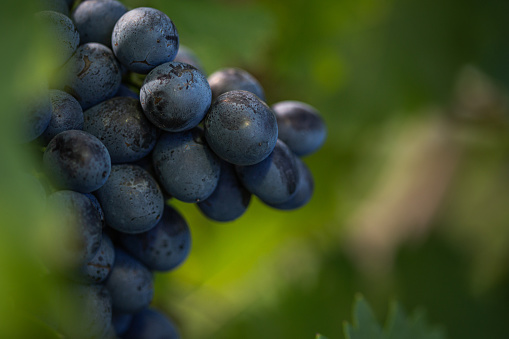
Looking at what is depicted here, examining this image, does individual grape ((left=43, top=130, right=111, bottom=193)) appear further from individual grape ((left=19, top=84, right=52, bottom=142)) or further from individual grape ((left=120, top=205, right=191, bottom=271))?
individual grape ((left=120, top=205, right=191, bottom=271))

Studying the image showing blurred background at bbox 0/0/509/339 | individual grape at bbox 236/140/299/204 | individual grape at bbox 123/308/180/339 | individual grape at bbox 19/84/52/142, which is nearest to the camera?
individual grape at bbox 19/84/52/142

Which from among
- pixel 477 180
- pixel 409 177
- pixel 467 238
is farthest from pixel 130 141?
pixel 409 177

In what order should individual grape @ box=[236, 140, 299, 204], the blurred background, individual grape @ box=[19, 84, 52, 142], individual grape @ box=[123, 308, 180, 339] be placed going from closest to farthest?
individual grape @ box=[19, 84, 52, 142] → individual grape @ box=[236, 140, 299, 204] → individual grape @ box=[123, 308, 180, 339] → the blurred background

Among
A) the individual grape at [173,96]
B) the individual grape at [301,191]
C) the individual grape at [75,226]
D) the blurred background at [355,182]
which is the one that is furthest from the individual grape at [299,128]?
the blurred background at [355,182]

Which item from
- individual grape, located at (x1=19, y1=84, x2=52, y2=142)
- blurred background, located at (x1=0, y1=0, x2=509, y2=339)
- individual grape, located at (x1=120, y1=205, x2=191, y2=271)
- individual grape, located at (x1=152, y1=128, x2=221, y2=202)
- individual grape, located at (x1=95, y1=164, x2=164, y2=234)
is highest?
individual grape, located at (x1=19, y1=84, x2=52, y2=142)

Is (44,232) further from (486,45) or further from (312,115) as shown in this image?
(486,45)

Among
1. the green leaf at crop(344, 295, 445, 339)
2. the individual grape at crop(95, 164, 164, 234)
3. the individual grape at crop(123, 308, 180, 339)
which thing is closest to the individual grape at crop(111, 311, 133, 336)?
the individual grape at crop(123, 308, 180, 339)
